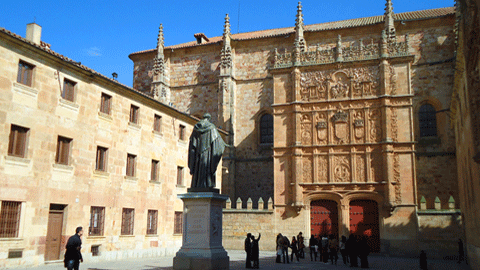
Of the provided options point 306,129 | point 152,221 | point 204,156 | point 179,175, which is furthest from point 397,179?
point 204,156

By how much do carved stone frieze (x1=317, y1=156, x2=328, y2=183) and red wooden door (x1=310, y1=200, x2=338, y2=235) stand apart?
138 cm

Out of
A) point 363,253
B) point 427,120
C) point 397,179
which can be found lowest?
point 363,253

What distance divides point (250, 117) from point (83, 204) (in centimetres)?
2030

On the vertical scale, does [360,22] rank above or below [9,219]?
above

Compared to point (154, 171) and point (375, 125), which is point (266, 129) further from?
point (154, 171)

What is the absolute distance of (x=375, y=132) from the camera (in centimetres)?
2888

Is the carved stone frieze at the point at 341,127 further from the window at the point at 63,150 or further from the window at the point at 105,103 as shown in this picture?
the window at the point at 63,150

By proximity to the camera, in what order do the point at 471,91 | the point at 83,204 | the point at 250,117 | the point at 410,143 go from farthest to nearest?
1. the point at 250,117
2. the point at 410,143
3. the point at 83,204
4. the point at 471,91

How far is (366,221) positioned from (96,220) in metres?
15.8

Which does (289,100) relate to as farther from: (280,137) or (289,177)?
(289,177)

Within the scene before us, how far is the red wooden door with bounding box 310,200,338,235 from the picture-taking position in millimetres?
28625

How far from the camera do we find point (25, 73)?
1811 centimetres

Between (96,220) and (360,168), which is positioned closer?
(96,220)

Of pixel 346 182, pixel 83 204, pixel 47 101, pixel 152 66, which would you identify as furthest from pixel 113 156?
pixel 152 66
